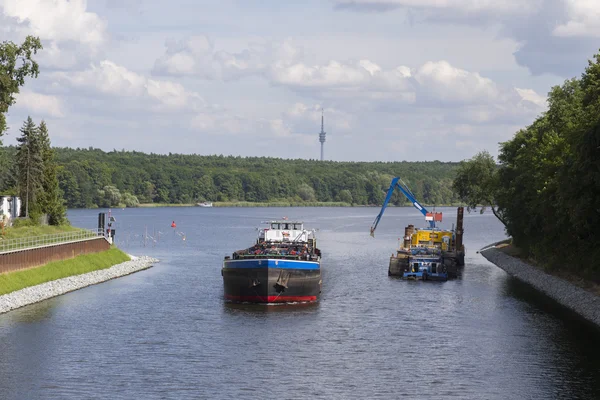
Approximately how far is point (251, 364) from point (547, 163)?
140 ft

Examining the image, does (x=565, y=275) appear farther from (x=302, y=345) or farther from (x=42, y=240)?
(x=42, y=240)

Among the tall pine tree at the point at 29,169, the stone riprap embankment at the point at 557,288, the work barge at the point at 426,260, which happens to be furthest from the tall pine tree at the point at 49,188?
the stone riprap embankment at the point at 557,288

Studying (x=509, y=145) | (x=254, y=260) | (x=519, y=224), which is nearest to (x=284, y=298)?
(x=254, y=260)

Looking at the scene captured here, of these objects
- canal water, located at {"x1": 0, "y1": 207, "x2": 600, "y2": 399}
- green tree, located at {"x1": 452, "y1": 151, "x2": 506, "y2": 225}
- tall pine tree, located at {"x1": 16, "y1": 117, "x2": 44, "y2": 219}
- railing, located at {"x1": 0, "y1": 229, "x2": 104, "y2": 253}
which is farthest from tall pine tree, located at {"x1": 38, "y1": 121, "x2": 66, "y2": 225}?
green tree, located at {"x1": 452, "y1": 151, "x2": 506, "y2": 225}

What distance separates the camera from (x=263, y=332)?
172ft

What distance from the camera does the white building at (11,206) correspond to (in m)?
91.9

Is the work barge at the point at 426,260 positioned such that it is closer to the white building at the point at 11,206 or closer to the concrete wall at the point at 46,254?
the concrete wall at the point at 46,254

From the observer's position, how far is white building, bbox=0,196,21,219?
91.9 meters

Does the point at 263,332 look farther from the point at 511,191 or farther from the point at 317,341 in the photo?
the point at 511,191

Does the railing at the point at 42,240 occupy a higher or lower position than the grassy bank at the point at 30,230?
lower

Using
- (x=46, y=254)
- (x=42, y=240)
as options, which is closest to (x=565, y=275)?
(x=46, y=254)

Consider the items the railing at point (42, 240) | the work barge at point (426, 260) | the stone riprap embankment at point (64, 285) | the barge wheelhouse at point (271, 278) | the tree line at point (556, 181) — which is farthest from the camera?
the work barge at point (426, 260)

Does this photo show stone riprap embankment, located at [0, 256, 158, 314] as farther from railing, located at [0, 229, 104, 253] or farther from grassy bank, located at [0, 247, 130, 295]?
railing, located at [0, 229, 104, 253]

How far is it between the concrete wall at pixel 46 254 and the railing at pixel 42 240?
439 millimetres
